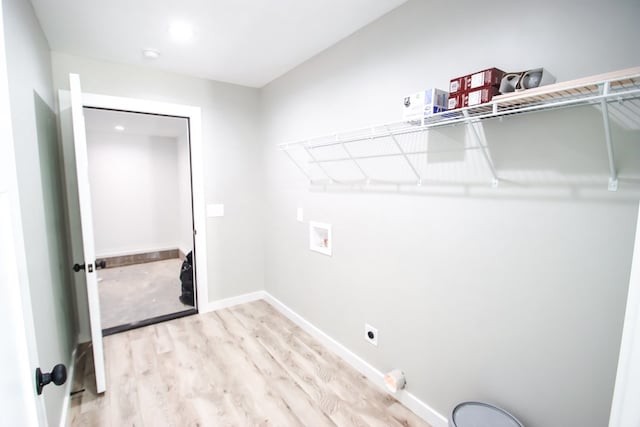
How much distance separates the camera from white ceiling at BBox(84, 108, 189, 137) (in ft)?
13.1

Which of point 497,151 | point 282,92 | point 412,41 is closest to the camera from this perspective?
point 497,151

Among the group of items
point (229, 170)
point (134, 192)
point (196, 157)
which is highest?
point (196, 157)

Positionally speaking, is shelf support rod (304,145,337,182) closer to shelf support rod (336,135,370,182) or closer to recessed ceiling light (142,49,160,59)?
shelf support rod (336,135,370,182)

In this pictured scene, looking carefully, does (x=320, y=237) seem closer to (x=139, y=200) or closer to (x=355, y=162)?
(x=355, y=162)

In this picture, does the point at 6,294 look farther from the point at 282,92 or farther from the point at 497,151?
the point at 282,92

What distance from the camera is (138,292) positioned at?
3943 millimetres

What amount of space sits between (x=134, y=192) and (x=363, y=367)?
5103 millimetres

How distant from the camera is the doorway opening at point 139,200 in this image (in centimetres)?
450

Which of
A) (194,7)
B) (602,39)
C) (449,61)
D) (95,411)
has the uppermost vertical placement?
(194,7)

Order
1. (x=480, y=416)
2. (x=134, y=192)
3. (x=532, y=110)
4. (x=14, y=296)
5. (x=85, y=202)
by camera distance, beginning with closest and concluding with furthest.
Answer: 1. (x=14, y=296)
2. (x=532, y=110)
3. (x=480, y=416)
4. (x=85, y=202)
5. (x=134, y=192)

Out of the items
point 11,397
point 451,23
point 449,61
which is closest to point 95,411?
point 11,397

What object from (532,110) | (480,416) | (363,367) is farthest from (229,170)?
(480,416)

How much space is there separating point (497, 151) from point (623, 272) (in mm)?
658

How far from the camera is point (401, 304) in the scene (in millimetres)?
1933
